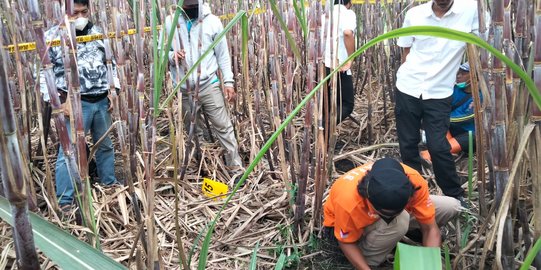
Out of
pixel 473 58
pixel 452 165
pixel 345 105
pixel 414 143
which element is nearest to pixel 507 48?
pixel 473 58

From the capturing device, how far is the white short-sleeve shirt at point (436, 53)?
68.7 inches

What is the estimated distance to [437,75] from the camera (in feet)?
5.95

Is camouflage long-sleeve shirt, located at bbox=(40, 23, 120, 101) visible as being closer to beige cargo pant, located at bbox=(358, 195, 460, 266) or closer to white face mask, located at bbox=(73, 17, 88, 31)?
white face mask, located at bbox=(73, 17, 88, 31)

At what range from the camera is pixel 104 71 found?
194cm

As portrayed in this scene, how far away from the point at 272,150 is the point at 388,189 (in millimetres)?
951

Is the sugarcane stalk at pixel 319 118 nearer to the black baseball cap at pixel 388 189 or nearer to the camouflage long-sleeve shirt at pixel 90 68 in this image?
the black baseball cap at pixel 388 189

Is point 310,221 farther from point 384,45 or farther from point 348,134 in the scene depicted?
point 384,45

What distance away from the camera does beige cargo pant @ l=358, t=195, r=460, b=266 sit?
59.6 inches

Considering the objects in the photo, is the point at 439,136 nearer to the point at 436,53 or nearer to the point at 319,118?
the point at 436,53

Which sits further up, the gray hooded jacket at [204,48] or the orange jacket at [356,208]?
the gray hooded jacket at [204,48]

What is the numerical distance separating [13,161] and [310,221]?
131cm

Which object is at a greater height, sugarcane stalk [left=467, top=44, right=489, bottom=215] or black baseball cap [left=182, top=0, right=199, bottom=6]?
black baseball cap [left=182, top=0, right=199, bottom=6]

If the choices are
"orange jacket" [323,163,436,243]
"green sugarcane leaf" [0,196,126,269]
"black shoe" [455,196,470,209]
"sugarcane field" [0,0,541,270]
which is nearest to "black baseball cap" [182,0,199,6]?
"sugarcane field" [0,0,541,270]

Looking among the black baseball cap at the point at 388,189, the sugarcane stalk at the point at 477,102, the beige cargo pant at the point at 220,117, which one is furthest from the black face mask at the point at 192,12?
the sugarcane stalk at the point at 477,102
